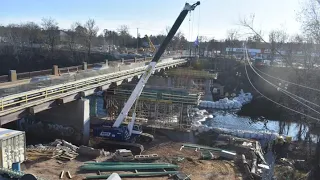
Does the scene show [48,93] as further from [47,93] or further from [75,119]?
[75,119]

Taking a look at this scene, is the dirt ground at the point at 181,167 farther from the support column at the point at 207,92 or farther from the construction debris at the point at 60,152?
the support column at the point at 207,92

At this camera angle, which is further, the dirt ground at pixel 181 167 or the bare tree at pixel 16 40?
the bare tree at pixel 16 40

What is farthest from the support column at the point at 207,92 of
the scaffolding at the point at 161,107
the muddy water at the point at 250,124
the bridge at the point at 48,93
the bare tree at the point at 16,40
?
the bare tree at the point at 16,40

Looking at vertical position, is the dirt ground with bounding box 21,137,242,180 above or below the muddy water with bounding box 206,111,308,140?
above

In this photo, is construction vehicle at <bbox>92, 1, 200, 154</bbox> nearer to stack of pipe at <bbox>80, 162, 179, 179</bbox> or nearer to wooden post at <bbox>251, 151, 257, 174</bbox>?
stack of pipe at <bbox>80, 162, 179, 179</bbox>

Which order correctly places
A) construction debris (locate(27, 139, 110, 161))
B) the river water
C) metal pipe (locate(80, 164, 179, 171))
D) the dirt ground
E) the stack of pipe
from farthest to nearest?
the river water
construction debris (locate(27, 139, 110, 161))
metal pipe (locate(80, 164, 179, 171))
the stack of pipe
the dirt ground

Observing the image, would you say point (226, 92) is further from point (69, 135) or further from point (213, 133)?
point (69, 135)

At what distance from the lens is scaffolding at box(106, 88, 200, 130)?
27.0m

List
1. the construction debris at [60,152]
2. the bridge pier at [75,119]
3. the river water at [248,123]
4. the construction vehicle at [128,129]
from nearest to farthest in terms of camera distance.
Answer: the construction debris at [60,152] < the construction vehicle at [128,129] < the bridge pier at [75,119] < the river water at [248,123]

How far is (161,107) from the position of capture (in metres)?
28.4

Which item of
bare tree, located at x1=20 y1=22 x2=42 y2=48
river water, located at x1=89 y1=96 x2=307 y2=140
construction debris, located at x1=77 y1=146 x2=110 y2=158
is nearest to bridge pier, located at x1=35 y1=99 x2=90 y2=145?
construction debris, located at x1=77 y1=146 x2=110 y2=158

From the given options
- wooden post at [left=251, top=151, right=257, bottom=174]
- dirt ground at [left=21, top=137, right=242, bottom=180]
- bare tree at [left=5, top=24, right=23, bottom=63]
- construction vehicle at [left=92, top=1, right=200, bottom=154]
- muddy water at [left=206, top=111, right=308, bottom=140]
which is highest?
bare tree at [left=5, top=24, right=23, bottom=63]

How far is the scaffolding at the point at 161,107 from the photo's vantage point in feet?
88.4

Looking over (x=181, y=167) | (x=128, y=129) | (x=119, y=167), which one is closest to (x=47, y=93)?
(x=128, y=129)
